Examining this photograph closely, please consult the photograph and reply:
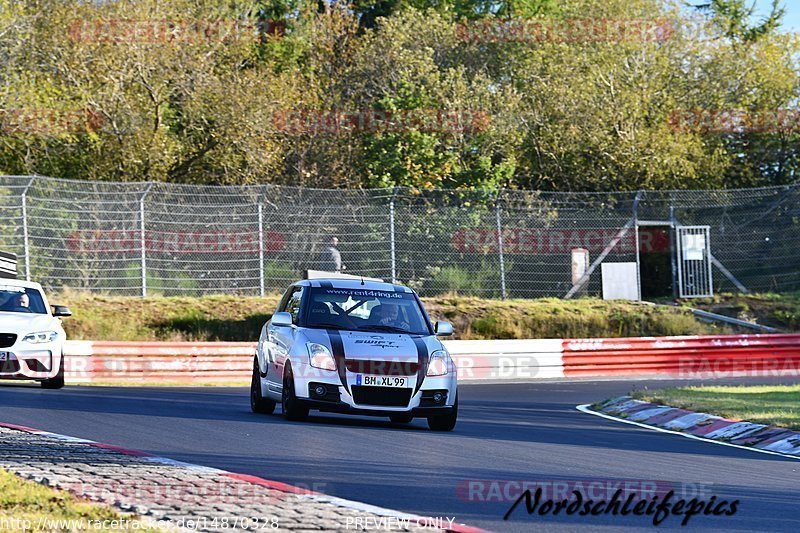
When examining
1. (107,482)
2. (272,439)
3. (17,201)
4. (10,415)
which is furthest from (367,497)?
(17,201)

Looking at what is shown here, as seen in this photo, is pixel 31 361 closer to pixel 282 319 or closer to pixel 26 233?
pixel 282 319

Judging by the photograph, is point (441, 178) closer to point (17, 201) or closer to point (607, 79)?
point (607, 79)

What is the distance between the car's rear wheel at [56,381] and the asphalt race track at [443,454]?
1.16 meters

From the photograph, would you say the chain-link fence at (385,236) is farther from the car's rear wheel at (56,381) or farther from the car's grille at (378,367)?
the car's grille at (378,367)

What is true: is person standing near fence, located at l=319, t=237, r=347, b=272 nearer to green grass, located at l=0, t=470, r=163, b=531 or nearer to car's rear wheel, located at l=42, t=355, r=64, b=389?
car's rear wheel, located at l=42, t=355, r=64, b=389

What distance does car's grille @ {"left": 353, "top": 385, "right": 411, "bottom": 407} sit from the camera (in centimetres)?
1338

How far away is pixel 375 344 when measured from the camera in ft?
44.6

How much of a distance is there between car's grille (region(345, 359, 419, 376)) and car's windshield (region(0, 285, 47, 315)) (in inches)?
293

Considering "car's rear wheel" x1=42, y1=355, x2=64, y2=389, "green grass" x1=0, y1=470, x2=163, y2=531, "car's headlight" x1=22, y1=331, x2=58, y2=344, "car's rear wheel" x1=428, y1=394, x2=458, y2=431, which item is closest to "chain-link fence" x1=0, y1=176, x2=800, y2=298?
"car's rear wheel" x1=42, y1=355, x2=64, y2=389

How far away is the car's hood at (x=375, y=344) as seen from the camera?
44.2 ft

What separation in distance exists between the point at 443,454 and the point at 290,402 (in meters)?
3.05
